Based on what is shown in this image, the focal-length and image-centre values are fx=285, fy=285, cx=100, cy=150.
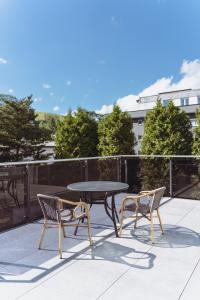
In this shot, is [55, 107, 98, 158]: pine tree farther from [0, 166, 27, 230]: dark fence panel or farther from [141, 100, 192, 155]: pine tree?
[0, 166, 27, 230]: dark fence panel

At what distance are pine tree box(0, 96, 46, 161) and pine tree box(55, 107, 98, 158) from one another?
9.30 metres

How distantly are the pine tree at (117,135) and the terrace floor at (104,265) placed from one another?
4604 millimetres

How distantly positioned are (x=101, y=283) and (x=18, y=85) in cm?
3099

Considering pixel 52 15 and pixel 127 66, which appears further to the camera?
pixel 127 66

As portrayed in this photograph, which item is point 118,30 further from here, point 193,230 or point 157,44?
point 193,230

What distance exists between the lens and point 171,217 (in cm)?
520

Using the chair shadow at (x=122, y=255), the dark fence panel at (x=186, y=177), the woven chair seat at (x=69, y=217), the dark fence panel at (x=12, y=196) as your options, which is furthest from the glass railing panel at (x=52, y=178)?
the dark fence panel at (x=186, y=177)

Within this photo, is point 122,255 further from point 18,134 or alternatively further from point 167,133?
point 18,134

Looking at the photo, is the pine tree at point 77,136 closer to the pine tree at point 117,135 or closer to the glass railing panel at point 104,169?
the pine tree at point 117,135

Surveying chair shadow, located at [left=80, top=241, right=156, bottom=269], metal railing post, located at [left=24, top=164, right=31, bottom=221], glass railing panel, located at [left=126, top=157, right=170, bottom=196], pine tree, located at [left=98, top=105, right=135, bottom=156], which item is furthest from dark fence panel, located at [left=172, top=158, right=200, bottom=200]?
metal railing post, located at [left=24, top=164, right=31, bottom=221]

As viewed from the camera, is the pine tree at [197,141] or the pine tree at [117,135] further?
the pine tree at [117,135]

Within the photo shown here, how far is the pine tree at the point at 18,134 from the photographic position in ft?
62.8

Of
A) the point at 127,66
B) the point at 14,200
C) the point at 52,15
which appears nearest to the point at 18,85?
the point at 127,66

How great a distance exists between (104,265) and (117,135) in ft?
20.5
